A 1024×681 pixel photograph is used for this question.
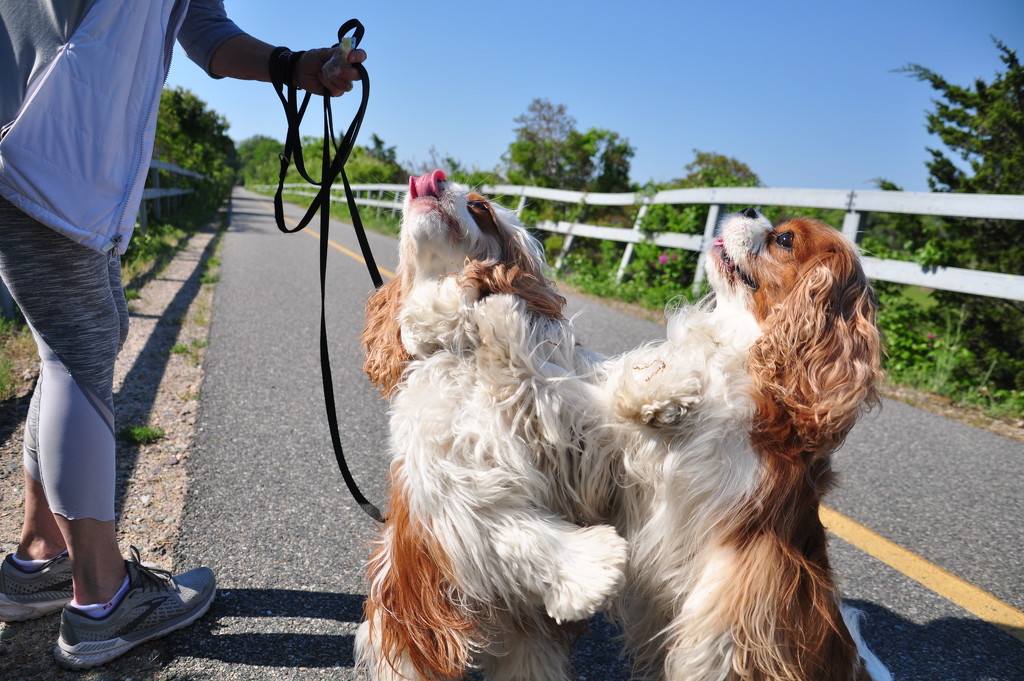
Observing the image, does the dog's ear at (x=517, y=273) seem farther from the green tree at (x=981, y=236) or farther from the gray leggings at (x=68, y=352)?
the green tree at (x=981, y=236)

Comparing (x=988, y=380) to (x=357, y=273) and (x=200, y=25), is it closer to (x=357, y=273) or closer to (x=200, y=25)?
(x=200, y=25)

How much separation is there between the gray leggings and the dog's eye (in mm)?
1980

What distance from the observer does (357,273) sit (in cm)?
916

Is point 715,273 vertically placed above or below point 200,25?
below

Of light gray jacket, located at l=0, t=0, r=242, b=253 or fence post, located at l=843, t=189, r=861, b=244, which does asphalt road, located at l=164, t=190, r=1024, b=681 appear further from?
fence post, located at l=843, t=189, r=861, b=244

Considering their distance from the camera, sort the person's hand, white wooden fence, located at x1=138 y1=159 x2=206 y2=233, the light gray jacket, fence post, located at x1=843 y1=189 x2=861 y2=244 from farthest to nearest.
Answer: white wooden fence, located at x1=138 y1=159 x2=206 y2=233 → fence post, located at x1=843 y1=189 x2=861 y2=244 → the person's hand → the light gray jacket

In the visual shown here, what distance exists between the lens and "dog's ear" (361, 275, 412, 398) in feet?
7.04

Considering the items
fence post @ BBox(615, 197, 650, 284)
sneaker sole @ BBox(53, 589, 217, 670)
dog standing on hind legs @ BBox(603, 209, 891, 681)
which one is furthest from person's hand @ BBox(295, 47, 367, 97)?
fence post @ BBox(615, 197, 650, 284)

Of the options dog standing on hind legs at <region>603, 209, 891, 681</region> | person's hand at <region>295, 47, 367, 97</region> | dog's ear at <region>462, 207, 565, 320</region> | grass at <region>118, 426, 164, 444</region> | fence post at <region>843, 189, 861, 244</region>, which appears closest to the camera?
dog standing on hind legs at <region>603, 209, 891, 681</region>

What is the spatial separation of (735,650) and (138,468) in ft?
8.49

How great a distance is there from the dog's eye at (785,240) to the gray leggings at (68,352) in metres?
1.98

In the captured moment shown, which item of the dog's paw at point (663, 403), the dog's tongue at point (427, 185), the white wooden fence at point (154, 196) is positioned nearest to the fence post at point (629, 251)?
the white wooden fence at point (154, 196)

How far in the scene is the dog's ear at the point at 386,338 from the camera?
7.04ft

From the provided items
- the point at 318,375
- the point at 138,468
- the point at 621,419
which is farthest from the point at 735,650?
the point at 318,375
